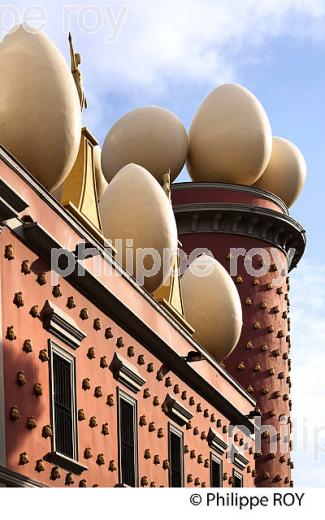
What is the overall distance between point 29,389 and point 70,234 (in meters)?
2.68

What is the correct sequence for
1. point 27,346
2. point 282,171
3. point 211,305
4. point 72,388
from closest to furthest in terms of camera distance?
point 27,346 < point 72,388 < point 211,305 < point 282,171

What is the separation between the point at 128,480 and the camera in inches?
824

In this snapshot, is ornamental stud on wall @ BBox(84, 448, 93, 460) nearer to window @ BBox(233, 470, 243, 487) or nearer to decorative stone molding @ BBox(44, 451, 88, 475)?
decorative stone molding @ BBox(44, 451, 88, 475)

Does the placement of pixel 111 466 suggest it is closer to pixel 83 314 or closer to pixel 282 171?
pixel 83 314

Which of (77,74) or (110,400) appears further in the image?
(77,74)

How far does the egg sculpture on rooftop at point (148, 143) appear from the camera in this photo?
106 feet

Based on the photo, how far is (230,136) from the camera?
3256cm

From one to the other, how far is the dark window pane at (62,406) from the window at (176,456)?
14.4 ft

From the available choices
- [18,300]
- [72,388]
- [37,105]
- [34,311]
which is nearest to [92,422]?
[72,388]

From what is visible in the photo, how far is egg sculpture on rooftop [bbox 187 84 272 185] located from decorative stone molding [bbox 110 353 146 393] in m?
11.9

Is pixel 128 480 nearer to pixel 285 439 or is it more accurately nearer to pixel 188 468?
pixel 188 468

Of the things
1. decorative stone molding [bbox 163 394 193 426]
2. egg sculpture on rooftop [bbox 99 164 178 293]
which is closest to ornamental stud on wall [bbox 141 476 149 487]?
decorative stone molding [bbox 163 394 193 426]

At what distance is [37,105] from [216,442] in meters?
8.30

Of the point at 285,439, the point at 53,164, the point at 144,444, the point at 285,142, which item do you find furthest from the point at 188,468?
the point at 285,142
